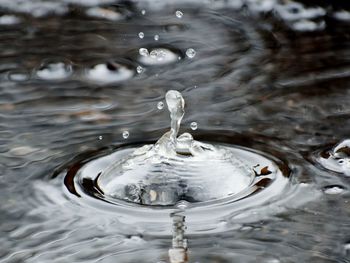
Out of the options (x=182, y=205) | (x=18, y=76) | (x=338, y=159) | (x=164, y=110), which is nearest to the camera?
(x=182, y=205)

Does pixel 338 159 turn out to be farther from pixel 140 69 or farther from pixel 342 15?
pixel 342 15

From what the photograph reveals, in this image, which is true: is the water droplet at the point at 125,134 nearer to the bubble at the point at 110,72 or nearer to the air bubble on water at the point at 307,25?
the bubble at the point at 110,72

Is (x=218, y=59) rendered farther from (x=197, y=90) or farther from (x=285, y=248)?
(x=285, y=248)

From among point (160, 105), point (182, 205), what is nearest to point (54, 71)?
point (160, 105)

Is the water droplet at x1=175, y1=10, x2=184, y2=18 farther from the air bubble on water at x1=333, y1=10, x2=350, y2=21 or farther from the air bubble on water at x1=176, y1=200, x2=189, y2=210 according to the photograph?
the air bubble on water at x1=176, y1=200, x2=189, y2=210

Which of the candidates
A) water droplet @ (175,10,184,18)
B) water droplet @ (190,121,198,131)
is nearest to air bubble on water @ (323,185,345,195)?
water droplet @ (190,121,198,131)

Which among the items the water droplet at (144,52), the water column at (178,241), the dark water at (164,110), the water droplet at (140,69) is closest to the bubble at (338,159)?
the dark water at (164,110)

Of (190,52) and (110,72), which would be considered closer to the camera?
(110,72)
